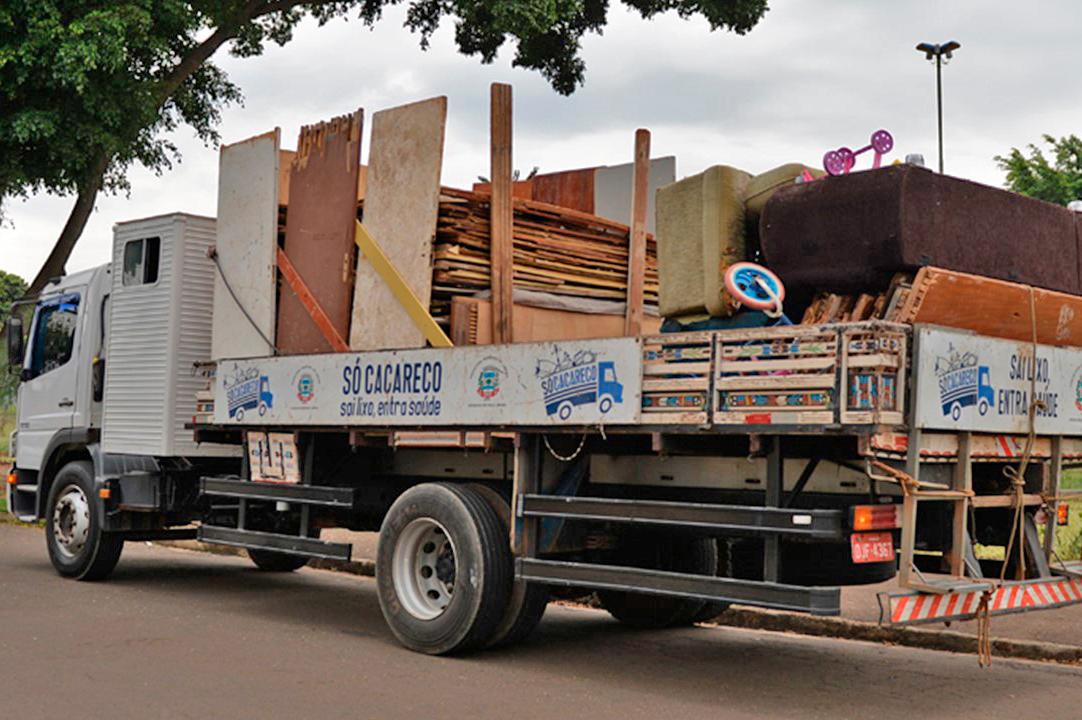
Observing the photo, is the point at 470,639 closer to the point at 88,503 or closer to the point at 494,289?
the point at 494,289

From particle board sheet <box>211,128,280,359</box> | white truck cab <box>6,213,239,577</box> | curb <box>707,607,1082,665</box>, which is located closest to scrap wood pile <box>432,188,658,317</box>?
particle board sheet <box>211,128,280,359</box>

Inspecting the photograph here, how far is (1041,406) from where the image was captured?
7.02m

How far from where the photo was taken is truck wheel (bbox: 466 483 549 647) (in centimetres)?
771

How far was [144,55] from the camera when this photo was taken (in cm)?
1620

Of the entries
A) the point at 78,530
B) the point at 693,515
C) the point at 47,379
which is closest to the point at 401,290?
the point at 693,515

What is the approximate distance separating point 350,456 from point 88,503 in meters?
2.96

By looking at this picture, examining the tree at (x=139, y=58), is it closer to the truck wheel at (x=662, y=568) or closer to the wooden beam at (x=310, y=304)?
the wooden beam at (x=310, y=304)

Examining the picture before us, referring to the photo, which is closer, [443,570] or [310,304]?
[443,570]

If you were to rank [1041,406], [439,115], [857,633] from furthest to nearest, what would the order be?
[857,633]
[439,115]
[1041,406]

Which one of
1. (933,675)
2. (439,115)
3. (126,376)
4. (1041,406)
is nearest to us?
(1041,406)

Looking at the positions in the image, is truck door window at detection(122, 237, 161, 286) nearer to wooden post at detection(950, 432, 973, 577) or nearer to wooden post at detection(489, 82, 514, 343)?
wooden post at detection(489, 82, 514, 343)

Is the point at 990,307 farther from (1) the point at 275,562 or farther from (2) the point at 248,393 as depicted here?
(1) the point at 275,562

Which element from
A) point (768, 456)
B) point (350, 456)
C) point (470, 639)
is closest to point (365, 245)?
point (350, 456)

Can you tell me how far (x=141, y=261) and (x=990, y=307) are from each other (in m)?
7.00
